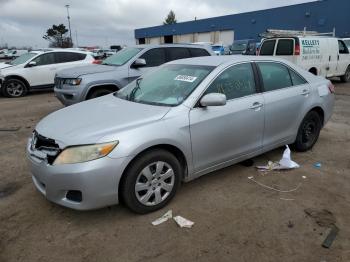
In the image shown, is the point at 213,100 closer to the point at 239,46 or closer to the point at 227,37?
the point at 239,46

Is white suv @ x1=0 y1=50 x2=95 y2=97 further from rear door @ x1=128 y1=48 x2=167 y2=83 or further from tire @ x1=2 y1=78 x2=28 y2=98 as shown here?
rear door @ x1=128 y1=48 x2=167 y2=83

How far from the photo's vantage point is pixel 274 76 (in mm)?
4512

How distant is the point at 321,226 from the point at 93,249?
86.8 inches

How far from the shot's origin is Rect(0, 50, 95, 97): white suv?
1141 cm

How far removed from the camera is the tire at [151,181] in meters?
3.11

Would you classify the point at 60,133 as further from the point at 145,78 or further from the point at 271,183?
the point at 271,183

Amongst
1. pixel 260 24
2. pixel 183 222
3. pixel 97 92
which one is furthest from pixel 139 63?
pixel 260 24

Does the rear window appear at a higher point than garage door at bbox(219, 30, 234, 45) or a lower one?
lower

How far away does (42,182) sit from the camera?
10.4ft

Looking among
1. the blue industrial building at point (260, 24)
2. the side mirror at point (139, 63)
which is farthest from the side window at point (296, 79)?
the blue industrial building at point (260, 24)

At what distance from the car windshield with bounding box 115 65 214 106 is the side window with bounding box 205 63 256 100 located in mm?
176

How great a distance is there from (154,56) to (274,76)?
4.04 meters

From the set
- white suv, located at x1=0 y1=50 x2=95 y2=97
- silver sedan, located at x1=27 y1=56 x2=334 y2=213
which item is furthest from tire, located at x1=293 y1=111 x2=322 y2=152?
white suv, located at x1=0 y1=50 x2=95 y2=97

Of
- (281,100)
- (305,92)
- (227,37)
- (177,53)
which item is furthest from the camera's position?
(227,37)
